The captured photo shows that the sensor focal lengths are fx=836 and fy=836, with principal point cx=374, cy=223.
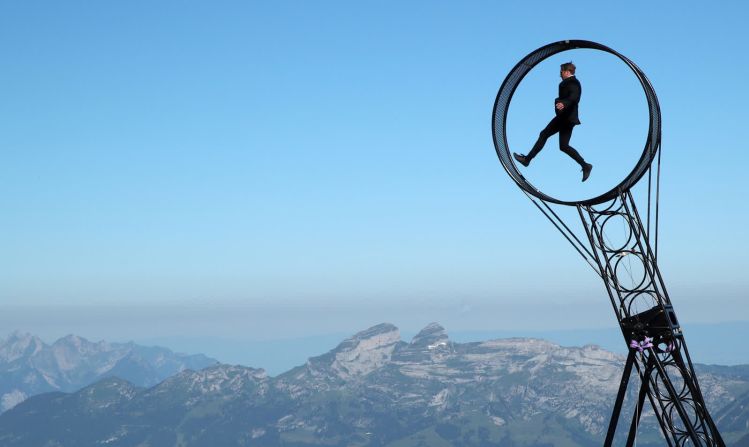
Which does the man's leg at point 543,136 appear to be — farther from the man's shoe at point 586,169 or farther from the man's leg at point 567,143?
the man's shoe at point 586,169

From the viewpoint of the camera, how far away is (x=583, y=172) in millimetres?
22875

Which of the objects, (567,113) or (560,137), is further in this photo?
(560,137)

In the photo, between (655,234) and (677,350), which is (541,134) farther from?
(677,350)

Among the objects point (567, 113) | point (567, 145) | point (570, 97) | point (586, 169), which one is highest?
point (570, 97)

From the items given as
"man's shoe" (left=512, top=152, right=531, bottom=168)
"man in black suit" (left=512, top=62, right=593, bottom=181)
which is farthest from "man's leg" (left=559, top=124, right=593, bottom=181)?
"man's shoe" (left=512, top=152, right=531, bottom=168)

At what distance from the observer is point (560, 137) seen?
Result: 23.6 metres

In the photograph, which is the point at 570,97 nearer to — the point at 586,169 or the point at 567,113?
the point at 567,113

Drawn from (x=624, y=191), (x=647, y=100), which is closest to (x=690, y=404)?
(x=624, y=191)

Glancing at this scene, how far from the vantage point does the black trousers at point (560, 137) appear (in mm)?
23297

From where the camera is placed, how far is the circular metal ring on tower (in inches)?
838

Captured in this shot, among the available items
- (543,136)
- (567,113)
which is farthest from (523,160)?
(567,113)

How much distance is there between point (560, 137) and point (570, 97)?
133 centimetres

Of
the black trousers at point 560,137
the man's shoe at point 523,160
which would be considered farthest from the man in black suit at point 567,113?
the man's shoe at point 523,160

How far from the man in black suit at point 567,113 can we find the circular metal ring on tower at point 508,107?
0.74m
